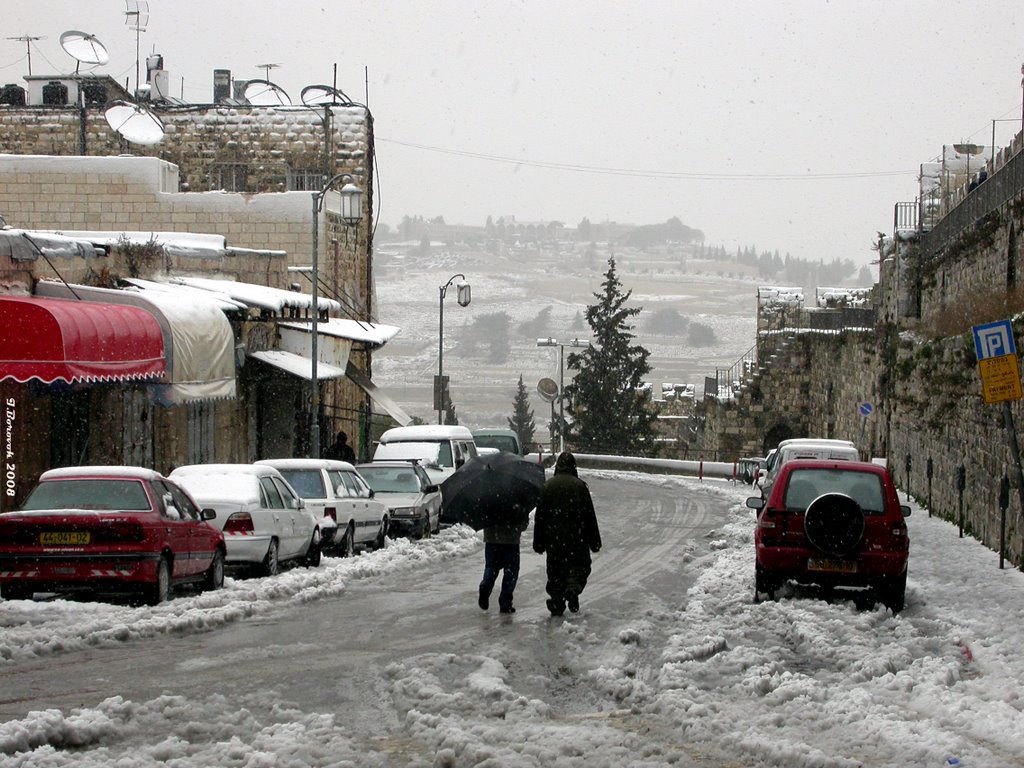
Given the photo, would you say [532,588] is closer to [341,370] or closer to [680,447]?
[341,370]

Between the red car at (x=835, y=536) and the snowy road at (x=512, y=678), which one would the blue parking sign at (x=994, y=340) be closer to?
the red car at (x=835, y=536)

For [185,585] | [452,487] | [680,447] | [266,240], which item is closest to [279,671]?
[452,487]

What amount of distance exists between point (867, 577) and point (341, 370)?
2193cm

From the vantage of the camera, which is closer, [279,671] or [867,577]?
[279,671]

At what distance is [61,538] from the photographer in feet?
48.2

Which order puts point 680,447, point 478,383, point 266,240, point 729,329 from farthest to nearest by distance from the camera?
1. point 729,329
2. point 478,383
3. point 680,447
4. point 266,240

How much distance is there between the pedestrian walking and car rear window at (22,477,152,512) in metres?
→ 3.52

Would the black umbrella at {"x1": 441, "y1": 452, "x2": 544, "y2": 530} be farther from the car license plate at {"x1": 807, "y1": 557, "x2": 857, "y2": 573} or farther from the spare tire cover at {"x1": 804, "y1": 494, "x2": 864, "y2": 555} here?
the car license plate at {"x1": 807, "y1": 557, "x2": 857, "y2": 573}

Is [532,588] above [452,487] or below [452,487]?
below

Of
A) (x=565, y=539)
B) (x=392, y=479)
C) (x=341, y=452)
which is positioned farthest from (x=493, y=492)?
(x=341, y=452)

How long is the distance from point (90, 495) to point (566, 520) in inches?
193

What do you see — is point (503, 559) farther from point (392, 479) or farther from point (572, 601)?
point (392, 479)

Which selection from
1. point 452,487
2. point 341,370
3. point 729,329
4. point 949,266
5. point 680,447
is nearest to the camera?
point 452,487

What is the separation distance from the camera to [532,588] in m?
17.8
